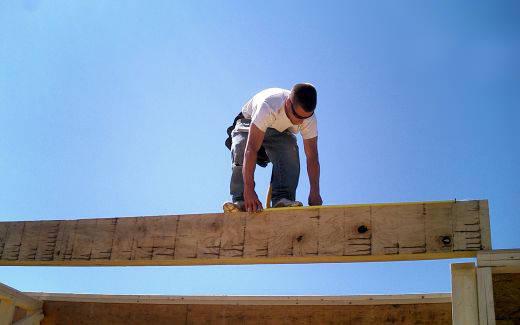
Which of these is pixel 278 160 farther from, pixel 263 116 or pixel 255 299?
pixel 255 299

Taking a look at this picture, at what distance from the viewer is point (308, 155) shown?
4.63 meters

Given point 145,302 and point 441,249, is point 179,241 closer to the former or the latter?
point 441,249

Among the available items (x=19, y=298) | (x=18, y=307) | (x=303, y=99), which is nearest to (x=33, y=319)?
(x=18, y=307)

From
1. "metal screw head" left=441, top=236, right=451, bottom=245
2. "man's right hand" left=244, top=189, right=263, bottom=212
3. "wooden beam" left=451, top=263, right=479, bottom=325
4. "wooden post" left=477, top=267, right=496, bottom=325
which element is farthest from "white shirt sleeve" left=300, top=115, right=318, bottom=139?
"wooden post" left=477, top=267, right=496, bottom=325

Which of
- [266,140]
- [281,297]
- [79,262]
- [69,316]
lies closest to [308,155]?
[266,140]

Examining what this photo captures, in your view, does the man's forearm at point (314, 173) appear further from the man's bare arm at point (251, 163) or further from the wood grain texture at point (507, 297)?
the wood grain texture at point (507, 297)

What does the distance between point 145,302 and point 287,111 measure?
2.23 m

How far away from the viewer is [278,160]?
4555 millimetres

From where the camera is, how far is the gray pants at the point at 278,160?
4.44 m

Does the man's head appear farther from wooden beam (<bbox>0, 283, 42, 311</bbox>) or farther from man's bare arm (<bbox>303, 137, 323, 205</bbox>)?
wooden beam (<bbox>0, 283, 42, 311</bbox>)

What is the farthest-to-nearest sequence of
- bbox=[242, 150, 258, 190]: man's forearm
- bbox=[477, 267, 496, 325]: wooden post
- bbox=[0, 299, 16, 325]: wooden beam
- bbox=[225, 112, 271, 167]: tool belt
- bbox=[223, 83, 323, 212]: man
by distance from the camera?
bbox=[225, 112, 271, 167]: tool belt < bbox=[0, 299, 16, 325]: wooden beam < bbox=[223, 83, 323, 212]: man < bbox=[242, 150, 258, 190]: man's forearm < bbox=[477, 267, 496, 325]: wooden post

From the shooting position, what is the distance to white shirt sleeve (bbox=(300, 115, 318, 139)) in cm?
454

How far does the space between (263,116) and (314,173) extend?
0.75 m

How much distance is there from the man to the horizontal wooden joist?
451 mm
